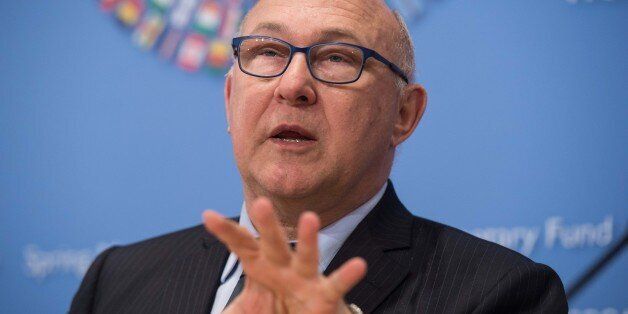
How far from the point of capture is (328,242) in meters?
1.84

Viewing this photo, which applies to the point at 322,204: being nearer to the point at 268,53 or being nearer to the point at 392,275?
the point at 392,275

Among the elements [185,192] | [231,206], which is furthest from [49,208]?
[231,206]

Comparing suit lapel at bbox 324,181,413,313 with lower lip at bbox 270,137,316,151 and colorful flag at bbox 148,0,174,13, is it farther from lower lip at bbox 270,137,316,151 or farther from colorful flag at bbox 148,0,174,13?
colorful flag at bbox 148,0,174,13

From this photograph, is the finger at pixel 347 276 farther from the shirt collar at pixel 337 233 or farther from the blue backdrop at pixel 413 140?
the blue backdrop at pixel 413 140

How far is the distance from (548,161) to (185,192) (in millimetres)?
1217

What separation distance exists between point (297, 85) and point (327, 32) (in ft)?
0.53

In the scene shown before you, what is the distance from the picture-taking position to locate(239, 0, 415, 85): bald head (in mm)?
1864

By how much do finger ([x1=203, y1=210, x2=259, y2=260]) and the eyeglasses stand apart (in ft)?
2.19

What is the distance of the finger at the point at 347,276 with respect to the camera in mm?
1112

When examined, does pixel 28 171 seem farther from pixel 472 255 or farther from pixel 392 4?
pixel 472 255

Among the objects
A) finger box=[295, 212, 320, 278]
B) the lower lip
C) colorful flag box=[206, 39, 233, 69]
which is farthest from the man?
colorful flag box=[206, 39, 233, 69]

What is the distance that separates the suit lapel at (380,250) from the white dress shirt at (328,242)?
17 mm

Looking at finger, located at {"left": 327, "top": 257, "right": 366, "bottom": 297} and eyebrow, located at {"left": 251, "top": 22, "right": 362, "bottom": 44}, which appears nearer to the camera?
finger, located at {"left": 327, "top": 257, "right": 366, "bottom": 297}

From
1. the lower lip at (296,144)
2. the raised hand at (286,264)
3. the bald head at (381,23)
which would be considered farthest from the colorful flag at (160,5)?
the raised hand at (286,264)
